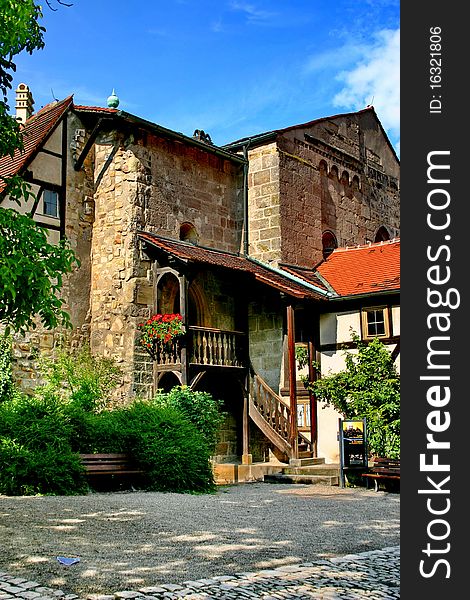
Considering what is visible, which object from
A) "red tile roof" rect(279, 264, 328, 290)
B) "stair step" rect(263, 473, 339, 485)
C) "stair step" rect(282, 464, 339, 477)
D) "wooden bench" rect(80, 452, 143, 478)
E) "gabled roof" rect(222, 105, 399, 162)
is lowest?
"stair step" rect(263, 473, 339, 485)

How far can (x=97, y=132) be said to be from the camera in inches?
679

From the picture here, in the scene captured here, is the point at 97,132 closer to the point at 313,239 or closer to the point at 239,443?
the point at 313,239

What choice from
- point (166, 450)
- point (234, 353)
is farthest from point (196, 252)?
point (166, 450)

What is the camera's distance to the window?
16.5 metres

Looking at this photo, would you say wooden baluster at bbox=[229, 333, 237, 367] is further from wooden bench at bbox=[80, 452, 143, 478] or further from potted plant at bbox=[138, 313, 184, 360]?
wooden bench at bbox=[80, 452, 143, 478]

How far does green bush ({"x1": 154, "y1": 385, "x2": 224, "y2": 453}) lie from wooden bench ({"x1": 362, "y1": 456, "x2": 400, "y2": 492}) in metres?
2.92

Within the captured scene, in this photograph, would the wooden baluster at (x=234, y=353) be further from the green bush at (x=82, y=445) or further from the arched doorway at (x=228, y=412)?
the green bush at (x=82, y=445)

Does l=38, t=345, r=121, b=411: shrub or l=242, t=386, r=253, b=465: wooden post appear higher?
l=38, t=345, r=121, b=411: shrub

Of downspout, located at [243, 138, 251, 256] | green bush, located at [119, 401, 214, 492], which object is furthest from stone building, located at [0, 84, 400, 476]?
green bush, located at [119, 401, 214, 492]

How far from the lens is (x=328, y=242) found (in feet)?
69.2

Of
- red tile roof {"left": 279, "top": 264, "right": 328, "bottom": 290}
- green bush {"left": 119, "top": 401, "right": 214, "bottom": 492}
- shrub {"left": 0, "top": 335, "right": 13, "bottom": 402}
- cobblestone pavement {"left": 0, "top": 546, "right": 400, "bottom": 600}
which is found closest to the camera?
cobblestone pavement {"left": 0, "top": 546, "right": 400, "bottom": 600}

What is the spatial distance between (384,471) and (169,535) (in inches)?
267

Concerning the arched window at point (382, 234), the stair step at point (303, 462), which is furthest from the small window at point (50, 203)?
the arched window at point (382, 234)

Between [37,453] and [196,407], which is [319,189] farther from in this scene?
[37,453]
